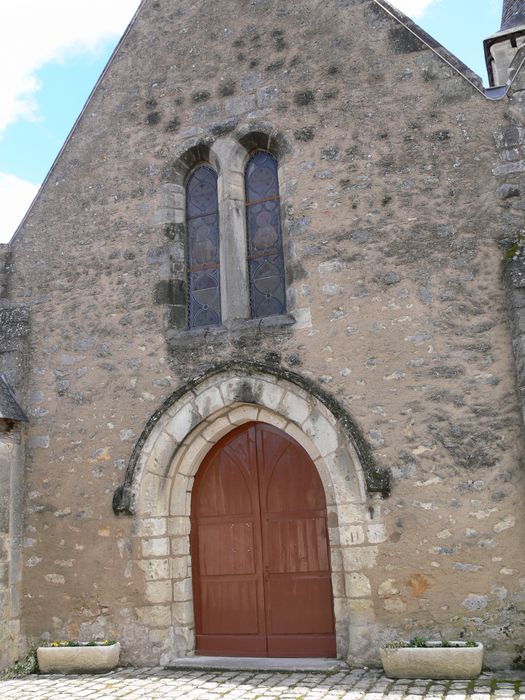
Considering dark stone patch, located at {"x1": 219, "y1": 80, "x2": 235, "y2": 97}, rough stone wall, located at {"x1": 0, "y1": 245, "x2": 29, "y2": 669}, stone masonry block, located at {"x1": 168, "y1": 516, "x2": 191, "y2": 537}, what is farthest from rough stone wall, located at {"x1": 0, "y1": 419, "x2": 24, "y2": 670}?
dark stone patch, located at {"x1": 219, "y1": 80, "x2": 235, "y2": 97}

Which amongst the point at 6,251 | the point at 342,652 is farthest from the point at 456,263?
the point at 6,251

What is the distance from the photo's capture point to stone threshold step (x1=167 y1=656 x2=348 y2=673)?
5371 millimetres

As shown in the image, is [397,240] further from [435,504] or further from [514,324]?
[435,504]

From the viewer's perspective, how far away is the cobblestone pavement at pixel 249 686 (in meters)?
4.53

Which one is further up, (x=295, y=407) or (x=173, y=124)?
(x=173, y=124)

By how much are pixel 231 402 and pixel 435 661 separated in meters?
2.57

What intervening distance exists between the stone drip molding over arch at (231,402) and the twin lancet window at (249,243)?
660 mm

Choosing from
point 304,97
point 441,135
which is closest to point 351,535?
point 441,135

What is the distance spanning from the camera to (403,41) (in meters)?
6.32

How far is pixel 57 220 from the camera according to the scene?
734 cm

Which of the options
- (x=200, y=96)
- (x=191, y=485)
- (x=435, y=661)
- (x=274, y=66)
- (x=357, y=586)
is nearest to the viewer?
(x=435, y=661)

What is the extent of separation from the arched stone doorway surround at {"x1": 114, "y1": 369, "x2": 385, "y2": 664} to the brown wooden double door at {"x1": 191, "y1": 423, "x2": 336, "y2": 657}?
0.16 meters

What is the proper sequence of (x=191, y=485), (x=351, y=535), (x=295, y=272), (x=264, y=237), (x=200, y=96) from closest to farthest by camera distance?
(x=351, y=535) < (x=295, y=272) < (x=191, y=485) < (x=264, y=237) < (x=200, y=96)

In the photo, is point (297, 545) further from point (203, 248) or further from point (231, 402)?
point (203, 248)
